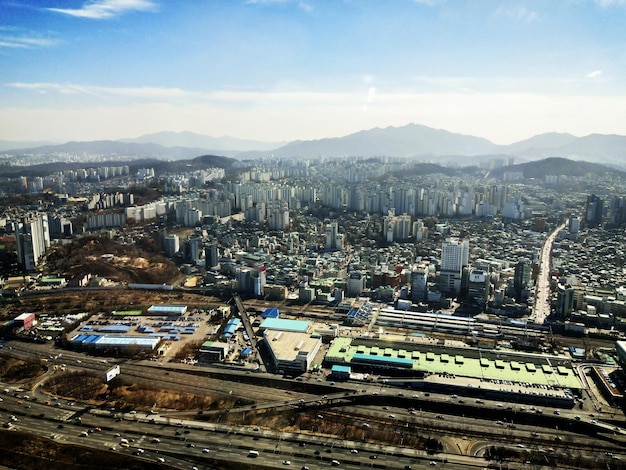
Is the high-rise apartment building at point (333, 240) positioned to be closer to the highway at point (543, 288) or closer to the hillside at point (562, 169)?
the highway at point (543, 288)

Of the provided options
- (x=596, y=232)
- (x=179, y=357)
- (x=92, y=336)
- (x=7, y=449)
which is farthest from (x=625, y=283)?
(x=7, y=449)

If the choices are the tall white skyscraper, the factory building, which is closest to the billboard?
the factory building

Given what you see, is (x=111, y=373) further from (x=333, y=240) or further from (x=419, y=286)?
(x=333, y=240)

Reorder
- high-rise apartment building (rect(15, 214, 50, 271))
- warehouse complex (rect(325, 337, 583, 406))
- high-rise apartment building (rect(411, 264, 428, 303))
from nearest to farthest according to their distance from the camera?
1. warehouse complex (rect(325, 337, 583, 406))
2. high-rise apartment building (rect(411, 264, 428, 303))
3. high-rise apartment building (rect(15, 214, 50, 271))

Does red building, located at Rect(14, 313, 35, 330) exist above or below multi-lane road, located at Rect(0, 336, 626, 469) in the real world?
above

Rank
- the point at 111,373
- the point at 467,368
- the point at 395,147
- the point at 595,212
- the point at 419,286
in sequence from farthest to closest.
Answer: the point at 395,147 → the point at 595,212 → the point at 419,286 → the point at 467,368 → the point at 111,373

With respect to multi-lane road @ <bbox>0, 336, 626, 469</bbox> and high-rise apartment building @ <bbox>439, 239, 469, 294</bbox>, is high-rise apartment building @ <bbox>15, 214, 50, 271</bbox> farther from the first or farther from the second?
high-rise apartment building @ <bbox>439, 239, 469, 294</bbox>

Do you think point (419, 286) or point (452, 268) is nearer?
point (419, 286)

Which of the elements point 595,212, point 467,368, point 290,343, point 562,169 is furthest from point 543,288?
point 562,169

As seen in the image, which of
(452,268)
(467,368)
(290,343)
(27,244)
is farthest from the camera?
(27,244)
